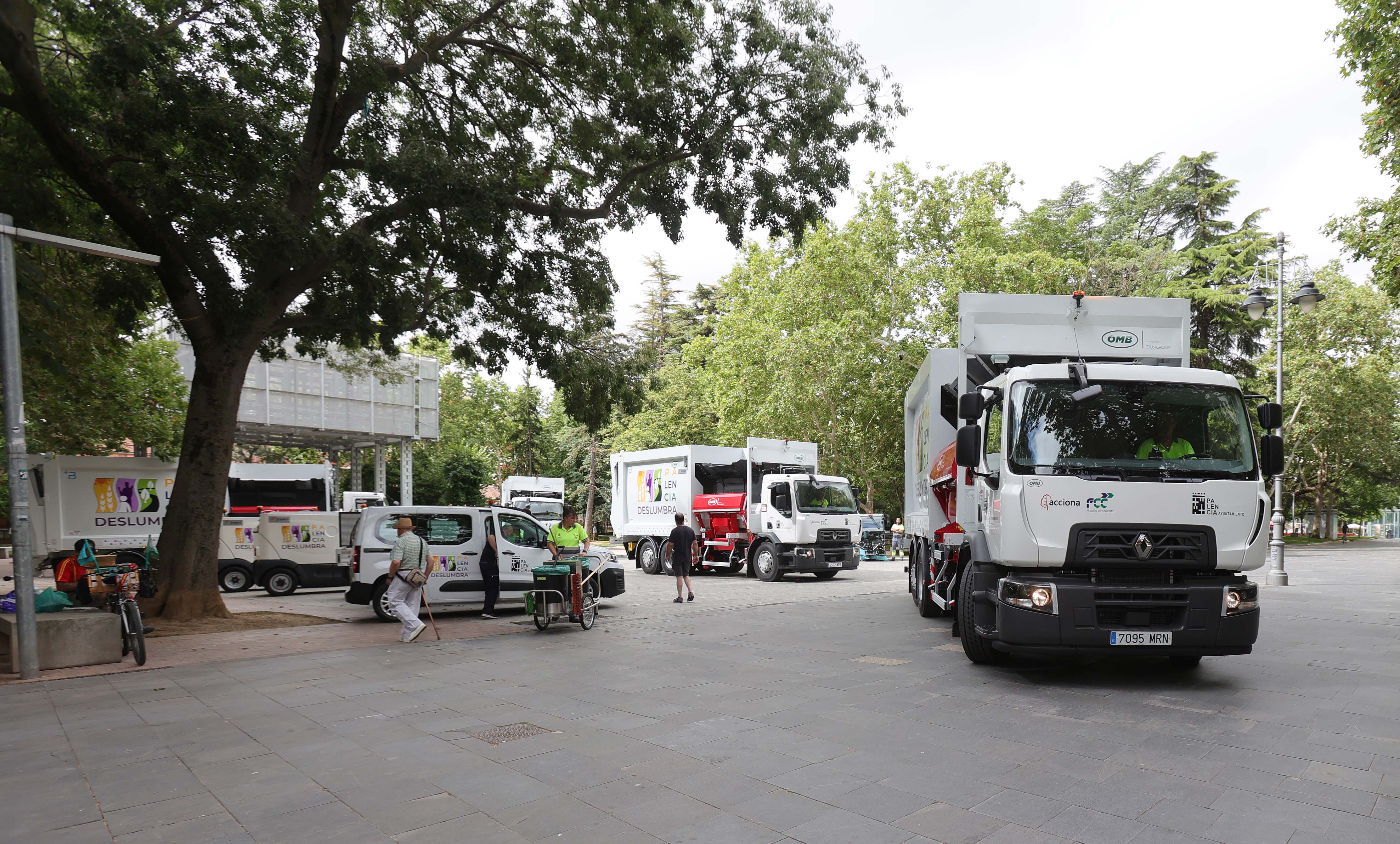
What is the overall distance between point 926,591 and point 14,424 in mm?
10982

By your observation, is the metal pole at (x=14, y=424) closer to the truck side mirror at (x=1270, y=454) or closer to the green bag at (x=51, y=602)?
the green bag at (x=51, y=602)

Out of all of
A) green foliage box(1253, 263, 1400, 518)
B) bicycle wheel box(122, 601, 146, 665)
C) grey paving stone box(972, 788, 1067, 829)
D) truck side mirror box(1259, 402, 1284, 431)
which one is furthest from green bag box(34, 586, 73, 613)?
green foliage box(1253, 263, 1400, 518)

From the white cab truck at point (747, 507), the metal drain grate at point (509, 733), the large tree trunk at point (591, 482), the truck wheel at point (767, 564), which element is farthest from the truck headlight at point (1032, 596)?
the large tree trunk at point (591, 482)

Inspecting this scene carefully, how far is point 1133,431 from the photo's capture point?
7098 millimetres

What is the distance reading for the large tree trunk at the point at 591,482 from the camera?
159 ft

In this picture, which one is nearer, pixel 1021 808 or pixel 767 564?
pixel 1021 808

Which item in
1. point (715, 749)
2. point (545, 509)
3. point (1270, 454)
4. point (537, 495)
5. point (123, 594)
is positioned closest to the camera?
point (715, 749)

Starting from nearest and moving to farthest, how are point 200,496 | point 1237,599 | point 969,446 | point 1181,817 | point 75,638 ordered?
point 1181,817, point 1237,599, point 969,446, point 75,638, point 200,496

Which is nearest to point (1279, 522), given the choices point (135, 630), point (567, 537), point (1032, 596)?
point (1032, 596)

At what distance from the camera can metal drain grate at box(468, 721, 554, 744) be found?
5.66 meters

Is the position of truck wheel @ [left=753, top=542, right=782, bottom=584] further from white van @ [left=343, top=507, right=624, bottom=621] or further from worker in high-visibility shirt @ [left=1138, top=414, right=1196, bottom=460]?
worker in high-visibility shirt @ [left=1138, top=414, right=1196, bottom=460]

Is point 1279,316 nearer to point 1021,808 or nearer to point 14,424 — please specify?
point 1021,808

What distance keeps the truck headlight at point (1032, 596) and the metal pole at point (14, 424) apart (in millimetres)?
8940

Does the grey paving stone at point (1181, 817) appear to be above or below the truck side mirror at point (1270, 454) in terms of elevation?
below
